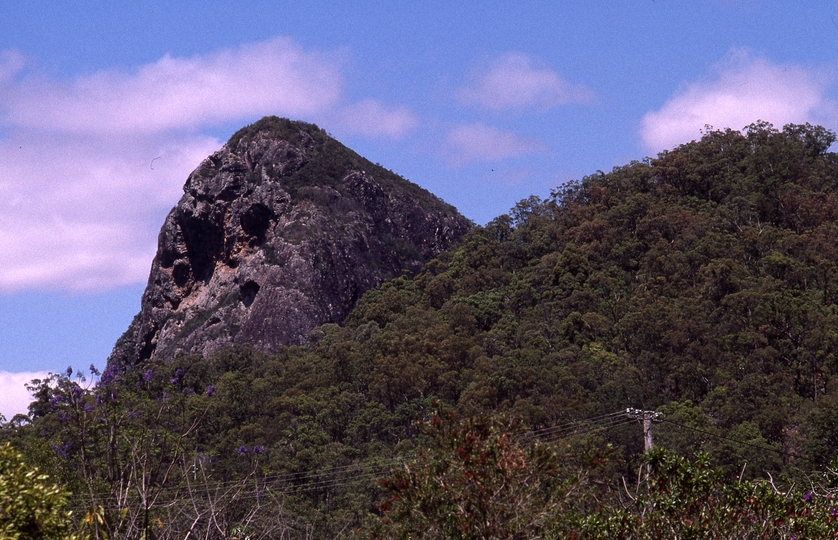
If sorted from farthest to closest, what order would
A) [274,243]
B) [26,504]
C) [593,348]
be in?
[274,243] → [593,348] → [26,504]

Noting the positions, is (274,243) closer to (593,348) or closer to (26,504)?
(593,348)

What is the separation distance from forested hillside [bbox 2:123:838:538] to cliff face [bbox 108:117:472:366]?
7573mm

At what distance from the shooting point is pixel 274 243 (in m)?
77.6

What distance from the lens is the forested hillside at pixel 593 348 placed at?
116ft

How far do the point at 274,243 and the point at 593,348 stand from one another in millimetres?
37106

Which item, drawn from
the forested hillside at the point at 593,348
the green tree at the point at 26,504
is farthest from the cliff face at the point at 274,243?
the green tree at the point at 26,504

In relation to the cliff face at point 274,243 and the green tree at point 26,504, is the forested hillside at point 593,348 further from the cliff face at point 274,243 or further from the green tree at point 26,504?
the green tree at point 26,504

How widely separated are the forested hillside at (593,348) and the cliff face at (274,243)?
7.57m

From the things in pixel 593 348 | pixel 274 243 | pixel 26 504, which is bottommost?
pixel 26 504

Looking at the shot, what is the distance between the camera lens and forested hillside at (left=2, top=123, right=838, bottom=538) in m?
35.3

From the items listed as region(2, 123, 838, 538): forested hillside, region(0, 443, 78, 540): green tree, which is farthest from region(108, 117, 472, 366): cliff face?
region(0, 443, 78, 540): green tree

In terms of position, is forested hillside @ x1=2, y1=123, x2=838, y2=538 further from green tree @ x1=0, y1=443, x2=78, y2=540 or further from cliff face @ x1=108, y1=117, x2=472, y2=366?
green tree @ x1=0, y1=443, x2=78, y2=540

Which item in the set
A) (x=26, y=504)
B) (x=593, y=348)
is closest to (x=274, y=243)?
(x=593, y=348)

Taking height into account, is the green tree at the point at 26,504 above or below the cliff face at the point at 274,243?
below
